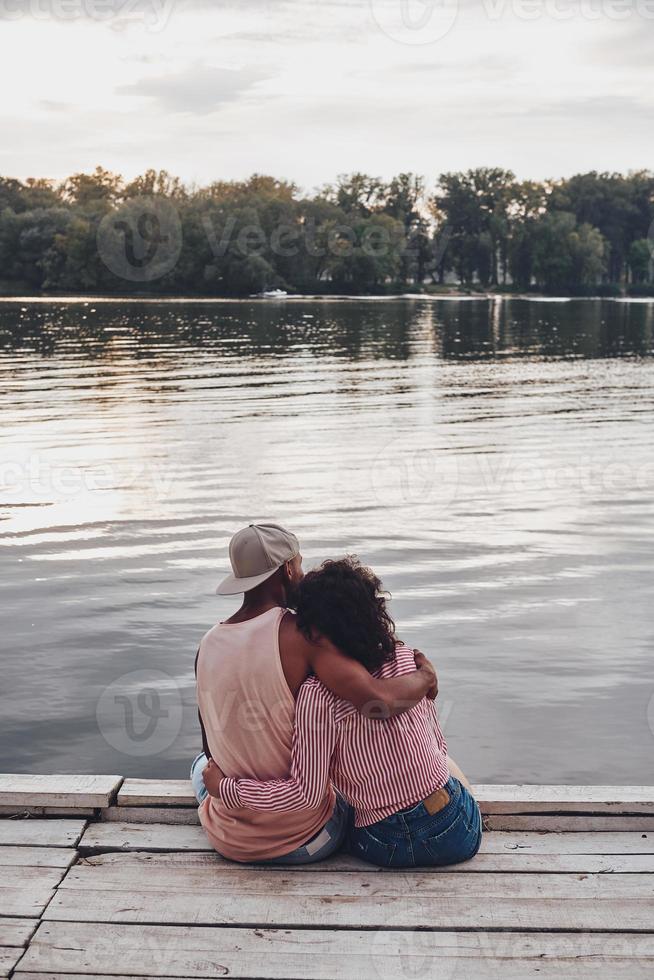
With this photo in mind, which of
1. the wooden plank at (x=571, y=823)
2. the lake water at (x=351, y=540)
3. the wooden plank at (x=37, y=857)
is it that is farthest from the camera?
the lake water at (x=351, y=540)

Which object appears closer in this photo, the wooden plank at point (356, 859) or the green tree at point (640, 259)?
the wooden plank at point (356, 859)

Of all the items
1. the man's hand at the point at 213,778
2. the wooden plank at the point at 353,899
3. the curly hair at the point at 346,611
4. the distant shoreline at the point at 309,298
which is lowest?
the wooden plank at the point at 353,899

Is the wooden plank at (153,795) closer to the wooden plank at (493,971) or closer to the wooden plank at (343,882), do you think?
the wooden plank at (343,882)

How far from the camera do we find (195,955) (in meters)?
3.35

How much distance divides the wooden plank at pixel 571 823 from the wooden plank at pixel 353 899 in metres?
0.38

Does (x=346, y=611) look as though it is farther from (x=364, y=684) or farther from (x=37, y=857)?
(x=37, y=857)

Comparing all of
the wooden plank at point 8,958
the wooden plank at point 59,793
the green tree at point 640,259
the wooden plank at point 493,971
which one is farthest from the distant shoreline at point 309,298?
the wooden plank at point 493,971

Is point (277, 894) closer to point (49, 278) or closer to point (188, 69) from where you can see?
point (188, 69)

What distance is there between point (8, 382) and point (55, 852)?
26869 millimetres

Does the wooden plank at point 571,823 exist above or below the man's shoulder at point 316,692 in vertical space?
below

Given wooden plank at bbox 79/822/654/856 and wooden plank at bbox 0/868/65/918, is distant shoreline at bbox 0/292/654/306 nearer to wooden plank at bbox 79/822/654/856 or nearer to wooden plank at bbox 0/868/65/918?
wooden plank at bbox 79/822/654/856

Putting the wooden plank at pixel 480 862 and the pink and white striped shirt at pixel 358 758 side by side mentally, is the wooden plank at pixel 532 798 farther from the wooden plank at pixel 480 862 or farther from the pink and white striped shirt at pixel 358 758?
the pink and white striped shirt at pixel 358 758

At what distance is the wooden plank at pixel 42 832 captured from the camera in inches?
161

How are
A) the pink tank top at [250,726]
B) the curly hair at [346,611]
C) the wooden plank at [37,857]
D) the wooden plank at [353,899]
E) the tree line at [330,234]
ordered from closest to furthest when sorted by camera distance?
the wooden plank at [353,899]
the curly hair at [346,611]
the pink tank top at [250,726]
the wooden plank at [37,857]
the tree line at [330,234]
